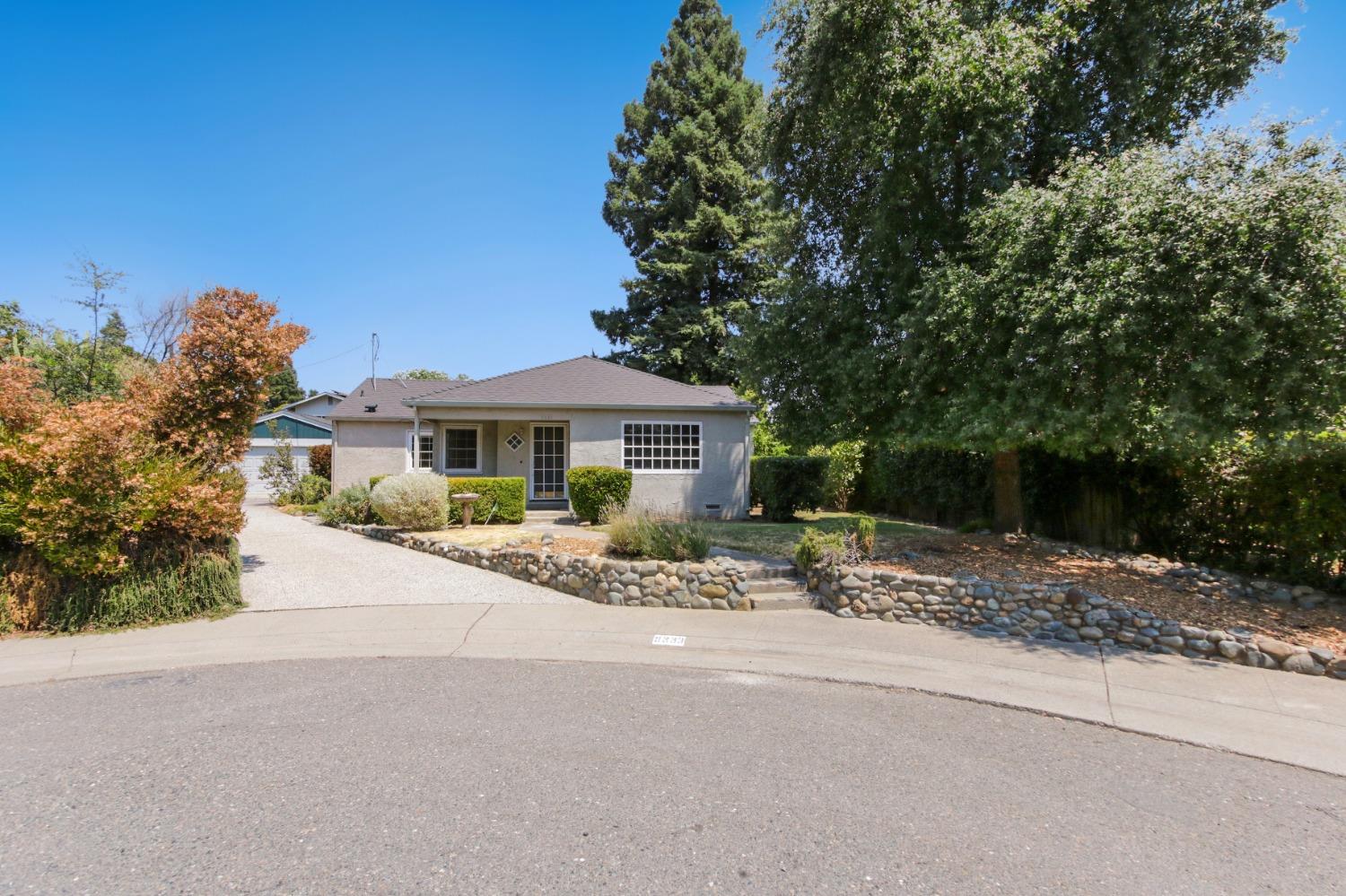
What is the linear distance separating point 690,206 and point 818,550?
914 inches

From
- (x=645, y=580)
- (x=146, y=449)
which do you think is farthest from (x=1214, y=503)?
(x=146, y=449)

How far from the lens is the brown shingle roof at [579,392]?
50.0ft

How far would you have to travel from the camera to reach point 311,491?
66.5 feet

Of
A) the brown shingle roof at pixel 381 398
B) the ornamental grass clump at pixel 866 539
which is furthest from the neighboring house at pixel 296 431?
the ornamental grass clump at pixel 866 539

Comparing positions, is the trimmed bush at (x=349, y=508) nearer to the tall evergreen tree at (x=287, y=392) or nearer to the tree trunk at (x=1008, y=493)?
the tree trunk at (x=1008, y=493)

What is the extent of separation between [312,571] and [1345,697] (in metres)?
12.1

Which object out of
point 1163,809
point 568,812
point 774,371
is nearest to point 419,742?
point 568,812

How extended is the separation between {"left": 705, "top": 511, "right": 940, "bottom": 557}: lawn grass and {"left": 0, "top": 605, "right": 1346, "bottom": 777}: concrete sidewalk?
263 centimetres

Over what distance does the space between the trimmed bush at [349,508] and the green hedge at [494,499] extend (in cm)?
246

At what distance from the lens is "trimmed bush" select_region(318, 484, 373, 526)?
48.5ft

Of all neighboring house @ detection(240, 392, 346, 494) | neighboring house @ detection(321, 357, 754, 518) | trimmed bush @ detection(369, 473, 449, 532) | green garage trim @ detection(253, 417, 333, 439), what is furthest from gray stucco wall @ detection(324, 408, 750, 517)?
green garage trim @ detection(253, 417, 333, 439)

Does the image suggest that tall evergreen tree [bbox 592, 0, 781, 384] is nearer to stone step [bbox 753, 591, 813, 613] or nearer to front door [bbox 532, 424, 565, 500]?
front door [bbox 532, 424, 565, 500]

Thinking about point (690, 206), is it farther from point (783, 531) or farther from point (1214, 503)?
point (1214, 503)

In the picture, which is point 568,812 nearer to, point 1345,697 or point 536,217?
point 1345,697
